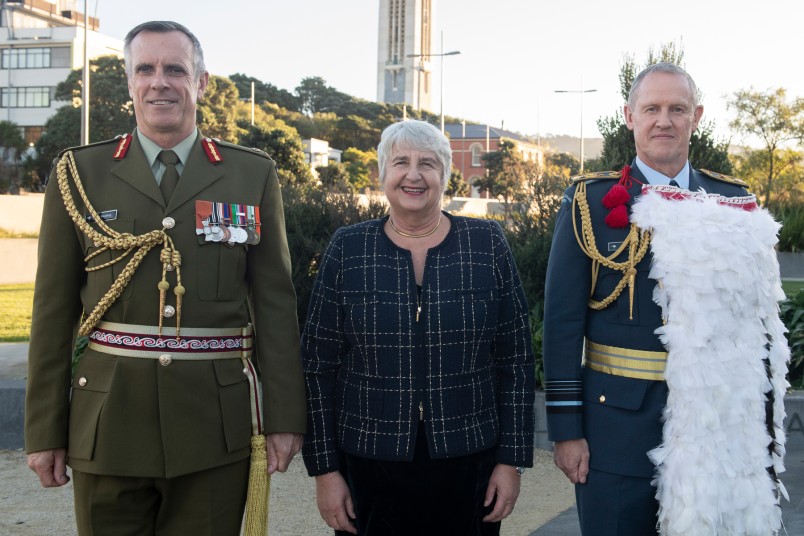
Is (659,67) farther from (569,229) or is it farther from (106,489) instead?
(106,489)

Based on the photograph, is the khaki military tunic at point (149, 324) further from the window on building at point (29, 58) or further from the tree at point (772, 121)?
the window on building at point (29, 58)

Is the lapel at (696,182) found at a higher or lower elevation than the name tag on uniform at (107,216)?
higher

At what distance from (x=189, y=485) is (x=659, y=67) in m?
1.97

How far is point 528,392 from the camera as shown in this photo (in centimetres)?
300

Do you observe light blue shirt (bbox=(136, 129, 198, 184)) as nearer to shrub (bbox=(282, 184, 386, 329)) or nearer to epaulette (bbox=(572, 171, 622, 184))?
epaulette (bbox=(572, 171, 622, 184))

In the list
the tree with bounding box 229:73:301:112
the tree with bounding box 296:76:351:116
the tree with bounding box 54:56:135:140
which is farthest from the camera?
the tree with bounding box 296:76:351:116

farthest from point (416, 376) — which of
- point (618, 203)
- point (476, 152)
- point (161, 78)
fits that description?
point (476, 152)

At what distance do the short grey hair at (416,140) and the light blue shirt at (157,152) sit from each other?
62cm

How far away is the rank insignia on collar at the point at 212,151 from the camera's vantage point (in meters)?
2.89

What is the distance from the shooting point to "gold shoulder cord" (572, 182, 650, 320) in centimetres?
289

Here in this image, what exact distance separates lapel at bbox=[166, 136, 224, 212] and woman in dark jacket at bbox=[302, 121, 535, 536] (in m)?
0.48

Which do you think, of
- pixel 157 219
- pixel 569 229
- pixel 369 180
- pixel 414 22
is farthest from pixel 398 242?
pixel 414 22

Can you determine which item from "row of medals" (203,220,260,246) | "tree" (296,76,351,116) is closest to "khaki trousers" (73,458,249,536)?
"row of medals" (203,220,260,246)

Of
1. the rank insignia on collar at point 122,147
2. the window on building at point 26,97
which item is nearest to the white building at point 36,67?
the window on building at point 26,97
